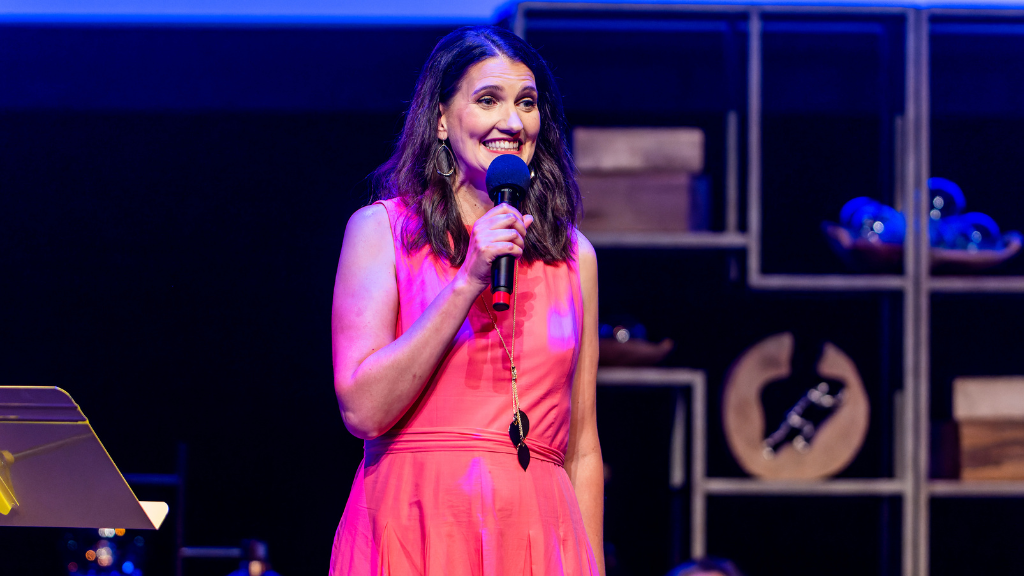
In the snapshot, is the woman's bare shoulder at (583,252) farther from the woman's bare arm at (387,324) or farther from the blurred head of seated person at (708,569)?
the blurred head of seated person at (708,569)

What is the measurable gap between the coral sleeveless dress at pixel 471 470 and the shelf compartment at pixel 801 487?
138cm

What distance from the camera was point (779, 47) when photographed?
3.06 metres

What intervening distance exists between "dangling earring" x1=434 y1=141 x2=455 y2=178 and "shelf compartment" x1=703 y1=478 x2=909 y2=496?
1.47 metres

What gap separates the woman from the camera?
3.75 ft

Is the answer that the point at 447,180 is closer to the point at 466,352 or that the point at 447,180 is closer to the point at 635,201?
the point at 466,352

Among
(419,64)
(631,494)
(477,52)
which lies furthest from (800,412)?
(477,52)

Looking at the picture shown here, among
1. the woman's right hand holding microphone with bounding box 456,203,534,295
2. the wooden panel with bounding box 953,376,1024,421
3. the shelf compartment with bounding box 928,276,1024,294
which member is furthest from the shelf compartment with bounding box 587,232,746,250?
the woman's right hand holding microphone with bounding box 456,203,534,295

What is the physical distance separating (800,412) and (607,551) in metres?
0.63

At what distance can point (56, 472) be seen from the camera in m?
1.09

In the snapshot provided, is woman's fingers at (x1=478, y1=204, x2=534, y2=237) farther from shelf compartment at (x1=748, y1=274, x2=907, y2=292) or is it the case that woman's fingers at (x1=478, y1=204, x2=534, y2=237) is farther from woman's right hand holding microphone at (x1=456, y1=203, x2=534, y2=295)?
shelf compartment at (x1=748, y1=274, x2=907, y2=292)

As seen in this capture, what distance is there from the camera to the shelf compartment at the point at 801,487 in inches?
99.9

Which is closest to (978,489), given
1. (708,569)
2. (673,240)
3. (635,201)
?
(708,569)

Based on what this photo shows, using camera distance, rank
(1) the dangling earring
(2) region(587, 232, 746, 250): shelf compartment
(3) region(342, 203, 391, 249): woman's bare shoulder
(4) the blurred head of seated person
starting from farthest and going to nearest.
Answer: (2) region(587, 232, 746, 250): shelf compartment, (4) the blurred head of seated person, (1) the dangling earring, (3) region(342, 203, 391, 249): woman's bare shoulder

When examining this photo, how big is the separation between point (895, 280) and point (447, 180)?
1656 millimetres
